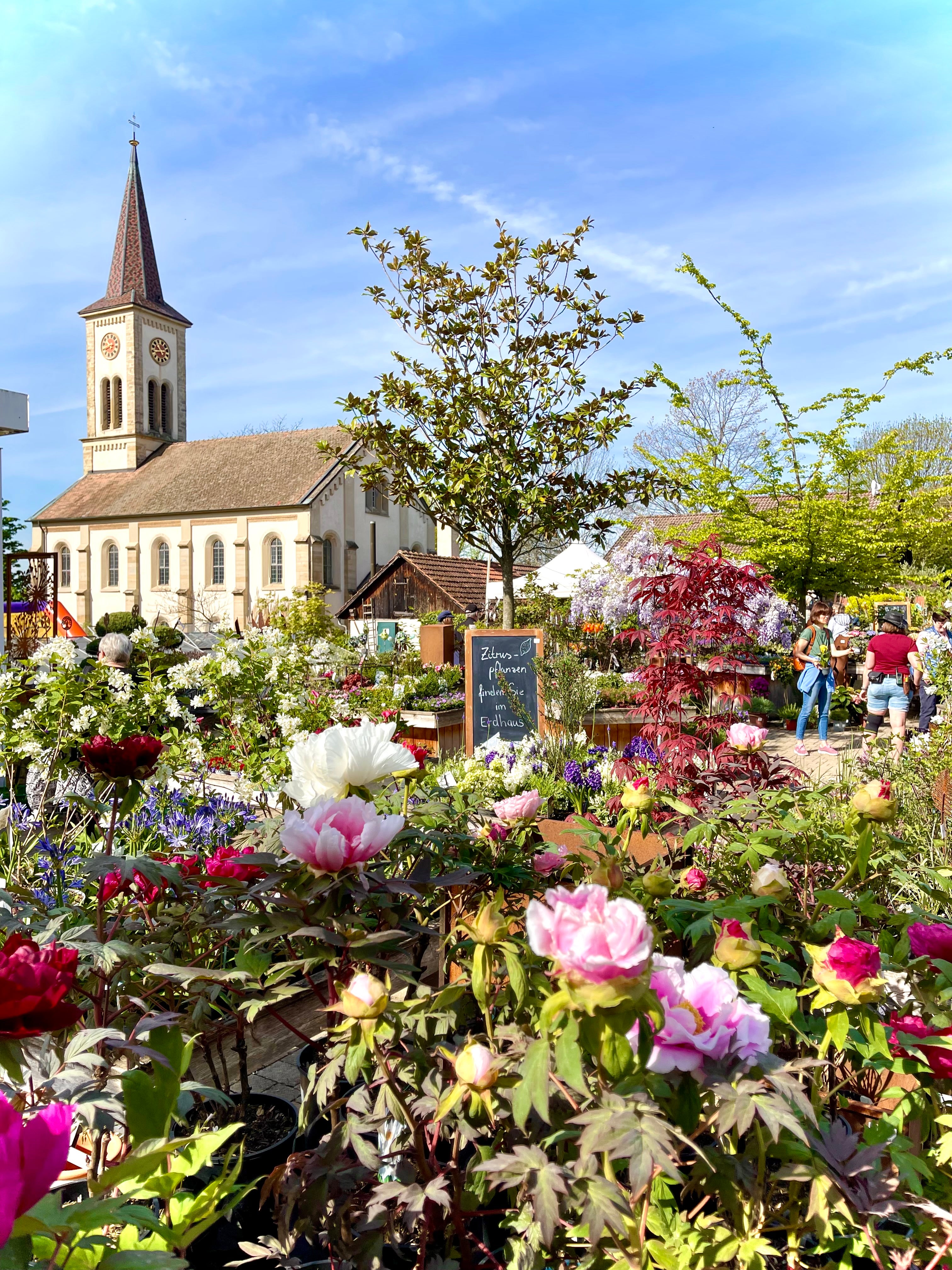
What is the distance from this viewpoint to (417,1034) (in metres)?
1.22

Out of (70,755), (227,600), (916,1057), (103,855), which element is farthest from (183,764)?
(227,600)

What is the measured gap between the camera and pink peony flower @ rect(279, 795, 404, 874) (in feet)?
3.97

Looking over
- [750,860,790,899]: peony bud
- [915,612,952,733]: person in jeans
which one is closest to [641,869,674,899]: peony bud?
[750,860,790,899]: peony bud

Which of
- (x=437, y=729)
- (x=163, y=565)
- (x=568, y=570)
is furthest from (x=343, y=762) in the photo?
(x=163, y=565)

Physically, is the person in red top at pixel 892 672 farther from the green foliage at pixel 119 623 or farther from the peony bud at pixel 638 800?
the green foliage at pixel 119 623

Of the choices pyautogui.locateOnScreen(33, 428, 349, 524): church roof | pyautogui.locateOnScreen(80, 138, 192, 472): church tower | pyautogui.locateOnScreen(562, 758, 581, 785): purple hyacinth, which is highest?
pyautogui.locateOnScreen(80, 138, 192, 472): church tower

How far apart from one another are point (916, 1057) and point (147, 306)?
54.8 metres

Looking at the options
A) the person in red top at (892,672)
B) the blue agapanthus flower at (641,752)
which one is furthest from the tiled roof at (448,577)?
the blue agapanthus flower at (641,752)

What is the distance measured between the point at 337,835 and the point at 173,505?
44.2m

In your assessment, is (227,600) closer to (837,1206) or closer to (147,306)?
(147,306)

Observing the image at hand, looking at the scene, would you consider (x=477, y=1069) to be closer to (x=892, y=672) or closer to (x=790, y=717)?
(x=892, y=672)

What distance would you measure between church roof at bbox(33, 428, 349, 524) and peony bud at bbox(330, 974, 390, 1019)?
37328 millimetres

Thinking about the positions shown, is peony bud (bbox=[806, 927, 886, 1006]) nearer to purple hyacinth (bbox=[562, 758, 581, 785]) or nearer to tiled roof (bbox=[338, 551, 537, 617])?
purple hyacinth (bbox=[562, 758, 581, 785])

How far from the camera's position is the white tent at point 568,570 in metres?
15.8
